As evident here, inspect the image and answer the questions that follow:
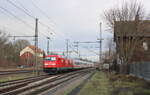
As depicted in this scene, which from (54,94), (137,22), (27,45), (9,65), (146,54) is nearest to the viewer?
(54,94)

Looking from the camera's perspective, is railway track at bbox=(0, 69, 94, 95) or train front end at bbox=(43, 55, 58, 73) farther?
train front end at bbox=(43, 55, 58, 73)

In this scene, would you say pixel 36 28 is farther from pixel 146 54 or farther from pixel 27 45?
pixel 27 45

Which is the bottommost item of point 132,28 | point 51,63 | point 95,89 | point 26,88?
point 95,89

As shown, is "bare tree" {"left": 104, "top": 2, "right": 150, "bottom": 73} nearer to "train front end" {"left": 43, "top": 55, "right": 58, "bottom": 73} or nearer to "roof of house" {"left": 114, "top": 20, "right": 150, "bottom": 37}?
"roof of house" {"left": 114, "top": 20, "right": 150, "bottom": 37}

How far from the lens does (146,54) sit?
39938 millimetres

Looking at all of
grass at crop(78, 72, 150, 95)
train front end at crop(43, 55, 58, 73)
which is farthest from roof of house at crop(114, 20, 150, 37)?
grass at crop(78, 72, 150, 95)

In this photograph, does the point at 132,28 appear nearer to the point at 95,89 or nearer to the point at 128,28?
the point at 128,28

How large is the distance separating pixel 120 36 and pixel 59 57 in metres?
10.7

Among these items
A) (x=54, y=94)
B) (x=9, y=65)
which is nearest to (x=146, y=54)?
(x=54, y=94)

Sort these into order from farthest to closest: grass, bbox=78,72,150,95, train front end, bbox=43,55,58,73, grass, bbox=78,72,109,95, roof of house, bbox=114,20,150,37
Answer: train front end, bbox=43,55,58,73 → roof of house, bbox=114,20,150,37 → grass, bbox=78,72,109,95 → grass, bbox=78,72,150,95

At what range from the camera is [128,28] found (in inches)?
1180

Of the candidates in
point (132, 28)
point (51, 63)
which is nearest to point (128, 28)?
point (132, 28)

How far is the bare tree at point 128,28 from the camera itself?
29.8 m

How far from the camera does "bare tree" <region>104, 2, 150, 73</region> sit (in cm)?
2981
